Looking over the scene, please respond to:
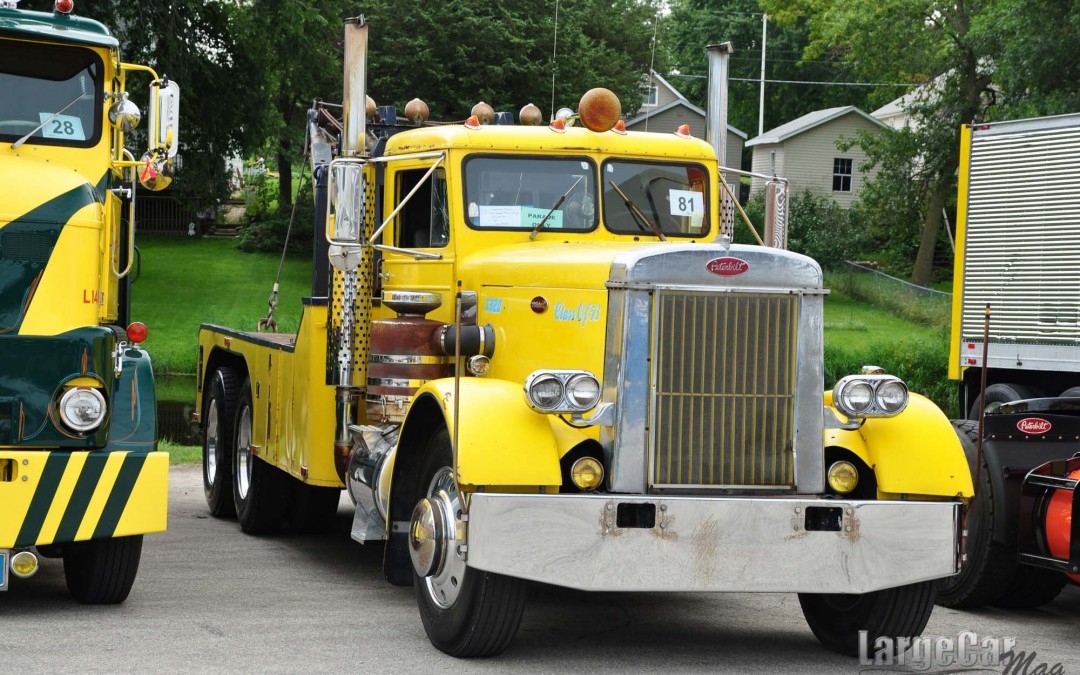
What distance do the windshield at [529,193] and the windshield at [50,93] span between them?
2.15m

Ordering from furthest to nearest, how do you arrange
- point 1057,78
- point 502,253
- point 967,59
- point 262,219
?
point 262,219 → point 967,59 → point 1057,78 → point 502,253

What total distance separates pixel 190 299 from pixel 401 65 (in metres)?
8.53

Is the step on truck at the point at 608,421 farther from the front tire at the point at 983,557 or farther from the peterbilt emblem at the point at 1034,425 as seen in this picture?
the peterbilt emblem at the point at 1034,425

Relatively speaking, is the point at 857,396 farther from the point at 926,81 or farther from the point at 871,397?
the point at 926,81

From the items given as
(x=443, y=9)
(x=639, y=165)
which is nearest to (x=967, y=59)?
(x=443, y=9)

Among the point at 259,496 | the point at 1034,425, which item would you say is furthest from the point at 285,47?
the point at 1034,425

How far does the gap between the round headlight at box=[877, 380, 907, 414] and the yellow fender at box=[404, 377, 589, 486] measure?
139cm

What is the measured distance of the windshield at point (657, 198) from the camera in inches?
340

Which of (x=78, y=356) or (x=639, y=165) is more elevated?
(x=639, y=165)

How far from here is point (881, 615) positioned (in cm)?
706

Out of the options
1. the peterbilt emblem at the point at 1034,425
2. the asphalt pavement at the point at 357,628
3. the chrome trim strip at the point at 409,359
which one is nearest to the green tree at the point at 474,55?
the asphalt pavement at the point at 357,628

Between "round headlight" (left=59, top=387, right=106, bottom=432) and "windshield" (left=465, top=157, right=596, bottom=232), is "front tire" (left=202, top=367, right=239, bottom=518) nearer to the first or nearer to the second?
"windshield" (left=465, top=157, right=596, bottom=232)

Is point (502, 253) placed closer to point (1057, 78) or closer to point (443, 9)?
point (1057, 78)

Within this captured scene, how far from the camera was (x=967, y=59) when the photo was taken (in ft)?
124
